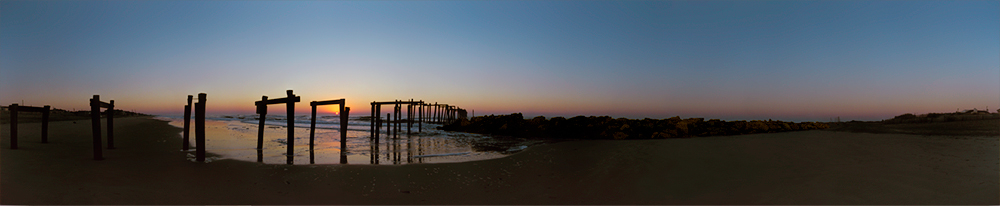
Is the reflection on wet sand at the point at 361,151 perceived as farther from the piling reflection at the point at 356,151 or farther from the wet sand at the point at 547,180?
the wet sand at the point at 547,180

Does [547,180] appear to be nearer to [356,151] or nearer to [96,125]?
[356,151]

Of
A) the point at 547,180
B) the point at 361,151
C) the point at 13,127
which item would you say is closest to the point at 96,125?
the point at 13,127

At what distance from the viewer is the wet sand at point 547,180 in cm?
639

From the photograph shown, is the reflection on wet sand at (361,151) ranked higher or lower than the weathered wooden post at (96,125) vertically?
lower

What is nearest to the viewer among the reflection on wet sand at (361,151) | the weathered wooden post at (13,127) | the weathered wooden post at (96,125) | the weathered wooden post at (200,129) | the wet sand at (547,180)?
the wet sand at (547,180)

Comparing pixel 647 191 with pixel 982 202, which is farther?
pixel 647 191

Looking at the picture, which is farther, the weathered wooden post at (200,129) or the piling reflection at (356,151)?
the piling reflection at (356,151)

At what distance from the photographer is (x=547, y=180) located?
8.48 metres

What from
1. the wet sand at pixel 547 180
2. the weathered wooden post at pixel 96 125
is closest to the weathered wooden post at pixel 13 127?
the wet sand at pixel 547 180

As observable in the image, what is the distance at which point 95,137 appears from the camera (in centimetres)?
1045

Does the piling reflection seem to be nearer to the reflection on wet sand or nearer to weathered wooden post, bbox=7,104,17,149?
the reflection on wet sand

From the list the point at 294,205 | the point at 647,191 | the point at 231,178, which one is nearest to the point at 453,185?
the point at 294,205

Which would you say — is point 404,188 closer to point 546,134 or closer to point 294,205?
point 294,205

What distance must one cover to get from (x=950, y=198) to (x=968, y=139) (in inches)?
421
